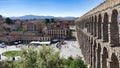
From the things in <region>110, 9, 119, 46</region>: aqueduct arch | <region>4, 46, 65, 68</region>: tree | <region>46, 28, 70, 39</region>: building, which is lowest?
<region>46, 28, 70, 39</region>: building

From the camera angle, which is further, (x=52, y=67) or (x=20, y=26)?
(x=20, y=26)

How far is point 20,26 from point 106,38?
153 meters

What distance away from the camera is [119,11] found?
19438mm

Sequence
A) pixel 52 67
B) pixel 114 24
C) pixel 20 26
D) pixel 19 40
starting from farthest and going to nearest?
1. pixel 20 26
2. pixel 19 40
3. pixel 52 67
4. pixel 114 24

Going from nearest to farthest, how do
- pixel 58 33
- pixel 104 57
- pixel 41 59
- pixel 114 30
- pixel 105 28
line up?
1. pixel 114 30
2. pixel 104 57
3. pixel 105 28
4. pixel 41 59
5. pixel 58 33

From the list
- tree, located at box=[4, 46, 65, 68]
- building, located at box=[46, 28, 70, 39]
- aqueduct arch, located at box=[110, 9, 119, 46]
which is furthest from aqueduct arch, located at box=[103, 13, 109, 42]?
Result: building, located at box=[46, 28, 70, 39]

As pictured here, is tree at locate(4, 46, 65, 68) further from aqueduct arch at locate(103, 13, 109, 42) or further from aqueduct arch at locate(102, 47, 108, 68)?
aqueduct arch at locate(103, 13, 109, 42)

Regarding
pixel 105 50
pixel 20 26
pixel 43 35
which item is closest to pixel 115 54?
pixel 105 50

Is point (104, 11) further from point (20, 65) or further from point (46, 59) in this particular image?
point (20, 65)

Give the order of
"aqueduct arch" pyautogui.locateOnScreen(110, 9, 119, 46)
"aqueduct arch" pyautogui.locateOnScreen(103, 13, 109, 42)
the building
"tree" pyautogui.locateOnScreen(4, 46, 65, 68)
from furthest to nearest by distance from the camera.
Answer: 1. the building
2. "tree" pyautogui.locateOnScreen(4, 46, 65, 68)
3. "aqueduct arch" pyautogui.locateOnScreen(103, 13, 109, 42)
4. "aqueduct arch" pyautogui.locateOnScreen(110, 9, 119, 46)

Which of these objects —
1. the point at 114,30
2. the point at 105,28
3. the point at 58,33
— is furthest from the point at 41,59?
the point at 58,33

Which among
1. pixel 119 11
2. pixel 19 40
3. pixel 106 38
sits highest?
pixel 119 11

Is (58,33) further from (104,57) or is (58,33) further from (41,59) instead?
(104,57)

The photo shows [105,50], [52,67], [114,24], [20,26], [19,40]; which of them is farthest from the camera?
[20,26]
